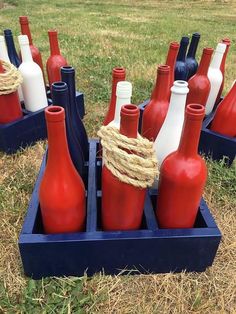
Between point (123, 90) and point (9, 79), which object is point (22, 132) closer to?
point (9, 79)

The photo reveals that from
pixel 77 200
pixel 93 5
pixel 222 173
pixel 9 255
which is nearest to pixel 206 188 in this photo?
pixel 222 173

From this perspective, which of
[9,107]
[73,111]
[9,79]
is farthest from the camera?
[9,107]

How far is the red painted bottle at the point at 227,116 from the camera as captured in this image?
4.31 feet

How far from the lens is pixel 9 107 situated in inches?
53.4

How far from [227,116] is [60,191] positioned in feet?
2.72

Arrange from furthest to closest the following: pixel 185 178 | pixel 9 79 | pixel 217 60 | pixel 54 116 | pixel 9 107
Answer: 1. pixel 217 60
2. pixel 9 107
3. pixel 9 79
4. pixel 185 178
5. pixel 54 116

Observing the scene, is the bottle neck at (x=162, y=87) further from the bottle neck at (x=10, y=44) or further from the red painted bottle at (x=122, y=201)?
the bottle neck at (x=10, y=44)

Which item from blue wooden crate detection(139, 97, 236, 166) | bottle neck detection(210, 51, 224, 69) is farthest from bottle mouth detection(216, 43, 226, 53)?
blue wooden crate detection(139, 97, 236, 166)

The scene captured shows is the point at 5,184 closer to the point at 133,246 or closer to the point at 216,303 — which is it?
the point at 133,246

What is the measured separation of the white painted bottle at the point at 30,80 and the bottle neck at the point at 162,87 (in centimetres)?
57

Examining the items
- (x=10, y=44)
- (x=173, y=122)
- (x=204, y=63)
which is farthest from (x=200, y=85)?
(x=10, y=44)

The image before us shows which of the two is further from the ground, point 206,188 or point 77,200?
point 77,200

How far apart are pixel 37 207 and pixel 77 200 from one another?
0.15 metres

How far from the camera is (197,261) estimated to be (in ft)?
3.10
